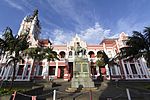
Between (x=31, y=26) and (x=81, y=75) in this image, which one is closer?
(x=81, y=75)

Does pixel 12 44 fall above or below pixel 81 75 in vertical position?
above

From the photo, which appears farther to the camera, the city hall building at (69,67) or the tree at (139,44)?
the city hall building at (69,67)

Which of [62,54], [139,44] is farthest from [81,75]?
[62,54]

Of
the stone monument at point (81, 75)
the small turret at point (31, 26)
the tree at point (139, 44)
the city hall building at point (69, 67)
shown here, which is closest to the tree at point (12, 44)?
the stone monument at point (81, 75)

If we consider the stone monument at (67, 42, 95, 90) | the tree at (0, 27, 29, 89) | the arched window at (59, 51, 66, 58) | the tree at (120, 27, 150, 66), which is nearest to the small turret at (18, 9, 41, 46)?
the arched window at (59, 51, 66, 58)

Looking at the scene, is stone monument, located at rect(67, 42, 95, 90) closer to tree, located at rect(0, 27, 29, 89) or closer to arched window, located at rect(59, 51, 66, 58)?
tree, located at rect(0, 27, 29, 89)

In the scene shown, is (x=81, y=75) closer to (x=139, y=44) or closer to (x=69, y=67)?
(x=139, y=44)

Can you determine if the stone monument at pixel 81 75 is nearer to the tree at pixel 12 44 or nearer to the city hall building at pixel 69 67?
the tree at pixel 12 44

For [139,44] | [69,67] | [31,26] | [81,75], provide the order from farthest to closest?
1. [31,26]
2. [69,67]
3. [139,44]
4. [81,75]

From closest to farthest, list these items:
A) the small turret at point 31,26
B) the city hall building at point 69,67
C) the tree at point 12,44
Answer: the tree at point 12,44 → the city hall building at point 69,67 → the small turret at point 31,26

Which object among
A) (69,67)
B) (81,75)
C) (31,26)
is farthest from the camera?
(31,26)

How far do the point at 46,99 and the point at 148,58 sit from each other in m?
16.9

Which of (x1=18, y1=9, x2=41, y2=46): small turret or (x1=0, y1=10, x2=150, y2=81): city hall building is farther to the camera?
(x1=18, y1=9, x2=41, y2=46): small turret

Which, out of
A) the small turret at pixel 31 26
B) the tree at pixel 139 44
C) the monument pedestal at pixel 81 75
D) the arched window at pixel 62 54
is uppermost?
the small turret at pixel 31 26
